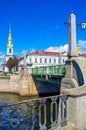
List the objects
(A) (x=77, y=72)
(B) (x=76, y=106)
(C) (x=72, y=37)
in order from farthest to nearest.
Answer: (C) (x=72, y=37), (A) (x=77, y=72), (B) (x=76, y=106)

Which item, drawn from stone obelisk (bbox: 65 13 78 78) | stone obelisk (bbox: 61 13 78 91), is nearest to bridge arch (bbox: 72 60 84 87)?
stone obelisk (bbox: 61 13 78 91)

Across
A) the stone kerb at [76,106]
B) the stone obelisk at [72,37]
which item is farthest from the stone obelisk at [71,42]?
the stone kerb at [76,106]

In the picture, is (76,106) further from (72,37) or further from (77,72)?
(72,37)

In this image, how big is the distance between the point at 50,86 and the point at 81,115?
41.7m

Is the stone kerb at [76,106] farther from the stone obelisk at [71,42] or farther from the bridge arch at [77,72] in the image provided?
the stone obelisk at [71,42]

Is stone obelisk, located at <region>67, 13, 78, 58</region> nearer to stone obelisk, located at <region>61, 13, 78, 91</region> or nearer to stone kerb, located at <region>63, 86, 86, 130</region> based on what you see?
stone obelisk, located at <region>61, 13, 78, 91</region>

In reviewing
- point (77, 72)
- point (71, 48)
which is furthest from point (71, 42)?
point (77, 72)

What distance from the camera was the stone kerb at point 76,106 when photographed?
729cm

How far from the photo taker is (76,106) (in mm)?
7301

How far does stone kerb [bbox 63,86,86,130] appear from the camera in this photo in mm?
7293

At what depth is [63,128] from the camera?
290 inches

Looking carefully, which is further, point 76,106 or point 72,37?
point 72,37

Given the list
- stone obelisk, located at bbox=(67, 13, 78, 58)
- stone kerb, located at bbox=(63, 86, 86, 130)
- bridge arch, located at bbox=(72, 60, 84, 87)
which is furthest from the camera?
stone obelisk, located at bbox=(67, 13, 78, 58)

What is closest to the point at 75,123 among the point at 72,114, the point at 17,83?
the point at 72,114
